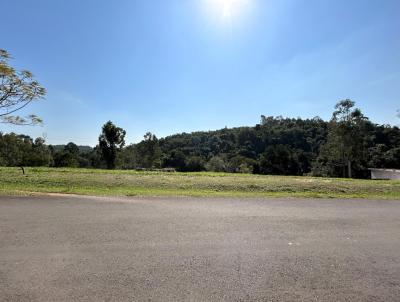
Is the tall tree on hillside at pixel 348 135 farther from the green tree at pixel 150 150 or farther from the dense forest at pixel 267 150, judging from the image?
the green tree at pixel 150 150

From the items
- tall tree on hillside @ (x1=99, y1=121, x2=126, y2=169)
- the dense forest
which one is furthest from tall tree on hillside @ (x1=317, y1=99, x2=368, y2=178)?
tall tree on hillside @ (x1=99, y1=121, x2=126, y2=169)

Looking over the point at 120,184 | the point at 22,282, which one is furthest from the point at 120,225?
the point at 120,184

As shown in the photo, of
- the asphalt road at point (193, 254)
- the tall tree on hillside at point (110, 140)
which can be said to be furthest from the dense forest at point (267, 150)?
the asphalt road at point (193, 254)

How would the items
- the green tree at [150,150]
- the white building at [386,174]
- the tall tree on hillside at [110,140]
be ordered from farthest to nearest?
the green tree at [150,150] → the tall tree on hillside at [110,140] → the white building at [386,174]

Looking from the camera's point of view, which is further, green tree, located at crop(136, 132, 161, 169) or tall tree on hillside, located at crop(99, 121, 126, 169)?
green tree, located at crop(136, 132, 161, 169)

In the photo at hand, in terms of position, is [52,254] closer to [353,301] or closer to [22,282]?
[22,282]

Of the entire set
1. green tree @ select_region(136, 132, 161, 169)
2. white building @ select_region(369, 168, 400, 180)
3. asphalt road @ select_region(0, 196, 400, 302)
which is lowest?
Answer: asphalt road @ select_region(0, 196, 400, 302)

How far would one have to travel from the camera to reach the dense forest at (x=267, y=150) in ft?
128

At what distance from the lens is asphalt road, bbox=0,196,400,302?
4164 mm

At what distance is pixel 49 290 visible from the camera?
160 inches

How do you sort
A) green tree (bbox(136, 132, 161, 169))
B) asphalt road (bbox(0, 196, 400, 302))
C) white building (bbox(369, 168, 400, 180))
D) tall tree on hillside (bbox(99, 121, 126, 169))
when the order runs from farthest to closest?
green tree (bbox(136, 132, 161, 169))
tall tree on hillside (bbox(99, 121, 126, 169))
white building (bbox(369, 168, 400, 180))
asphalt road (bbox(0, 196, 400, 302))

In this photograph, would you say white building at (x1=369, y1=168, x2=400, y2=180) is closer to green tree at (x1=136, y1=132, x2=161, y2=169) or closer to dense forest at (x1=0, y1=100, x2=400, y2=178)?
dense forest at (x1=0, y1=100, x2=400, y2=178)

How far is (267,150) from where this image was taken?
64312 millimetres

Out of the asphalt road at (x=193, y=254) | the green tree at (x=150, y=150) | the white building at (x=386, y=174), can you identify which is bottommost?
the asphalt road at (x=193, y=254)
